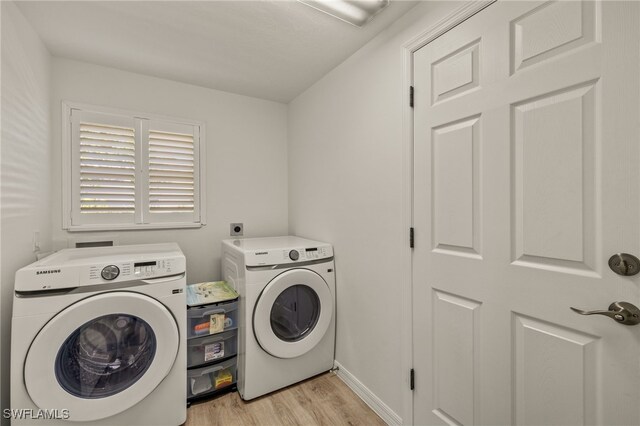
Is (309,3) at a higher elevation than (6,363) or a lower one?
higher

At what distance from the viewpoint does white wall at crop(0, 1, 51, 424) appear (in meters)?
1.40

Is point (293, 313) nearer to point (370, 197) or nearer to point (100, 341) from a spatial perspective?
point (370, 197)

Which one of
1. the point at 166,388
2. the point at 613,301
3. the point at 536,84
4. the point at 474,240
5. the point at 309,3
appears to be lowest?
the point at 166,388

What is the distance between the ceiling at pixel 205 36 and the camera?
156 cm

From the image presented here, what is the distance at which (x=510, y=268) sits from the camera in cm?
115

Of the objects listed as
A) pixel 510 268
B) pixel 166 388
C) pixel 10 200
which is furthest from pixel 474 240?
pixel 10 200

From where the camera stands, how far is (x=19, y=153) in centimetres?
155

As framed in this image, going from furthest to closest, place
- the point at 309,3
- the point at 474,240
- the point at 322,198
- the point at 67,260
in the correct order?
the point at 322,198 → the point at 67,260 → the point at 309,3 → the point at 474,240

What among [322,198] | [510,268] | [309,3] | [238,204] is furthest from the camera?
[238,204]

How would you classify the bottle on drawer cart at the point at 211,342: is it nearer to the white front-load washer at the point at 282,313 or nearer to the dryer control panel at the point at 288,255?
the white front-load washer at the point at 282,313

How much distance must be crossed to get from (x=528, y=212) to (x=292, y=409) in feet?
5.79

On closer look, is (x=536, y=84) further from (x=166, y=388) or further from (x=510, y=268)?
(x=166, y=388)

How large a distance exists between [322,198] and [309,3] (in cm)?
134

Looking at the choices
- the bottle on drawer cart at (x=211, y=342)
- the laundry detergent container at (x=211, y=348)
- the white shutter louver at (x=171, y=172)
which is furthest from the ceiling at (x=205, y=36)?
the laundry detergent container at (x=211, y=348)
